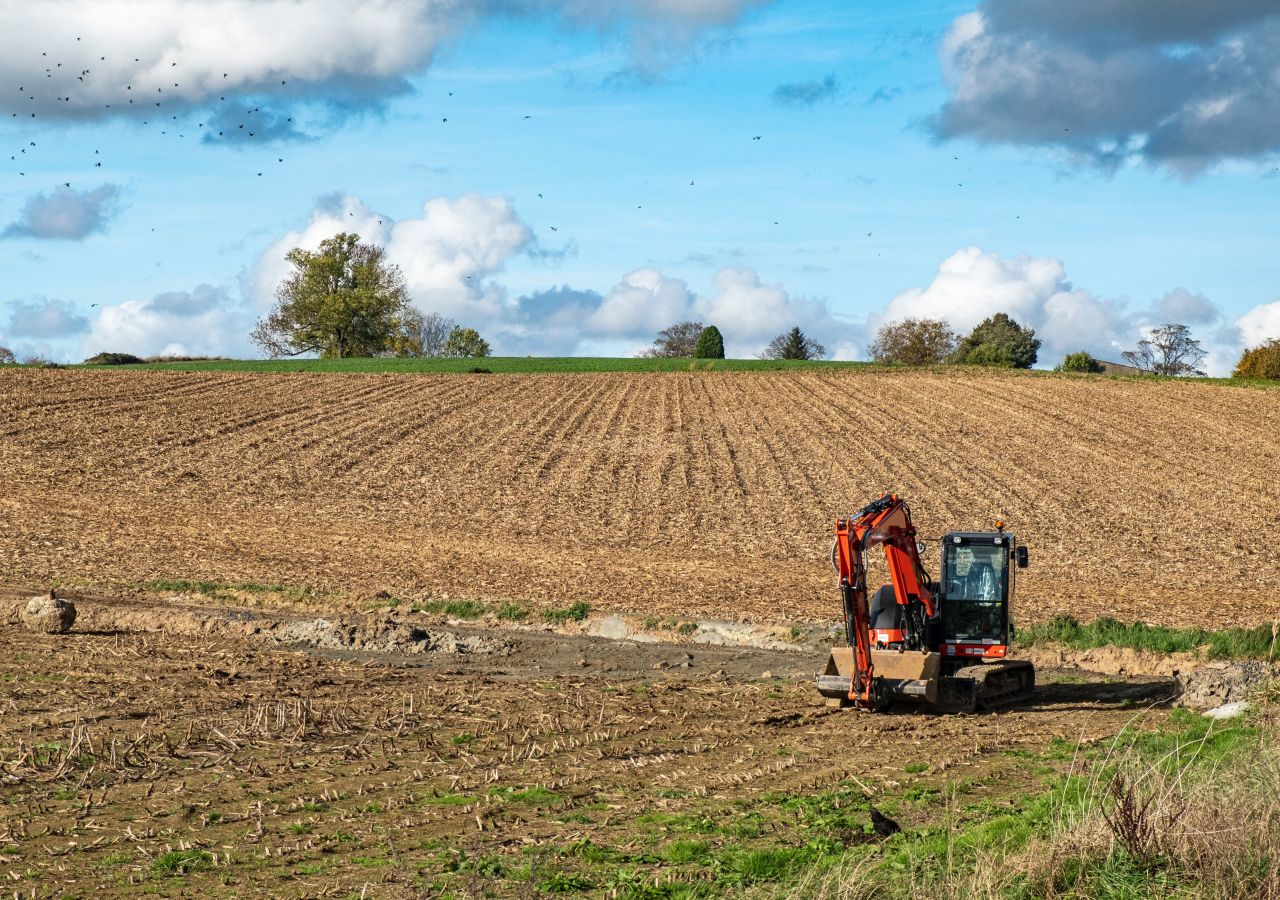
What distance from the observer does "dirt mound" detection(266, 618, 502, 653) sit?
20297 millimetres

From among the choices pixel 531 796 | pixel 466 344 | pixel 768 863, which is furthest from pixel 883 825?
pixel 466 344

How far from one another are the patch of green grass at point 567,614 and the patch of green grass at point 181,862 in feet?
41.6

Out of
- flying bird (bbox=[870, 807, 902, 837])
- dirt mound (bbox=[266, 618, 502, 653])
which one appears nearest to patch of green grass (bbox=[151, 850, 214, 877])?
flying bird (bbox=[870, 807, 902, 837])

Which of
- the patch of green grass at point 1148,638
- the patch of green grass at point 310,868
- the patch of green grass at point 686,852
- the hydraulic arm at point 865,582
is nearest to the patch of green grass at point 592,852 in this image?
the patch of green grass at point 686,852

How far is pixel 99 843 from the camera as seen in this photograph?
9.80 metres

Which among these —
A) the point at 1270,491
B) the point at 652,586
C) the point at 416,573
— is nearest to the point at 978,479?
the point at 1270,491

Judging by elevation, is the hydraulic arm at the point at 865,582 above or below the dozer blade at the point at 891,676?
above

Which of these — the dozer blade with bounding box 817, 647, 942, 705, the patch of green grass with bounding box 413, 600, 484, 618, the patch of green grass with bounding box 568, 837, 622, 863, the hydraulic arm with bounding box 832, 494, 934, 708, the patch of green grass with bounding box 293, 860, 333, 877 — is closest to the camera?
the patch of green grass with bounding box 293, 860, 333, 877

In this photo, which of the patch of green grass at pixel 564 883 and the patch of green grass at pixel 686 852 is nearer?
the patch of green grass at pixel 564 883

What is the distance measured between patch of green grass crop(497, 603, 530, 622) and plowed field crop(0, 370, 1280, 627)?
2.41 feet

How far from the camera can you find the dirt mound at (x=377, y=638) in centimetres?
2030

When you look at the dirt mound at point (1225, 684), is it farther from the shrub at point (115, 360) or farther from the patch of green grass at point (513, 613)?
the shrub at point (115, 360)

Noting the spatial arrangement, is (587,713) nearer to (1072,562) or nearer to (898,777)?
(898,777)

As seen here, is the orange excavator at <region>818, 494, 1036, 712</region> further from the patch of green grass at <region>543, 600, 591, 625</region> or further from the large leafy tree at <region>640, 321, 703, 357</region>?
the large leafy tree at <region>640, 321, 703, 357</region>
